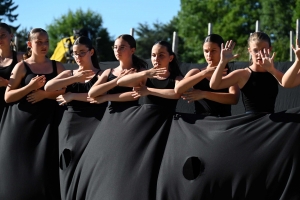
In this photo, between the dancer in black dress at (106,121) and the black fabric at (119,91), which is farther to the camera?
the black fabric at (119,91)

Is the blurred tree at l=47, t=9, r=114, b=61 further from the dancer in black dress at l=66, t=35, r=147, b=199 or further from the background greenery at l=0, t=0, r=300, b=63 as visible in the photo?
the dancer in black dress at l=66, t=35, r=147, b=199

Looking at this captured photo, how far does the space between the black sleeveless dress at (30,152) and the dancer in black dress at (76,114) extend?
0.53 feet

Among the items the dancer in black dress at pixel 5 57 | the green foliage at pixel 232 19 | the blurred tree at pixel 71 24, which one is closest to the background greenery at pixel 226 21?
the green foliage at pixel 232 19

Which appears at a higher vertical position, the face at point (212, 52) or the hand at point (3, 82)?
the face at point (212, 52)

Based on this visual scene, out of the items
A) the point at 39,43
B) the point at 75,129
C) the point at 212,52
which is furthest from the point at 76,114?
the point at 212,52

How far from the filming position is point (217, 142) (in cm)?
484

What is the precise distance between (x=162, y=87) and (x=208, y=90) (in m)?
0.40

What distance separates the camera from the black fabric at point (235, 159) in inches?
180

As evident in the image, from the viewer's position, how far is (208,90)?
5391 mm

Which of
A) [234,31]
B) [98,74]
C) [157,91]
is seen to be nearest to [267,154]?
[157,91]

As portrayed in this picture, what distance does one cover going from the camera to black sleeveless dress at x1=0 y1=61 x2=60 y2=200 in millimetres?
5969

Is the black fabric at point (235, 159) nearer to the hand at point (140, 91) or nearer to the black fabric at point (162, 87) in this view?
the black fabric at point (162, 87)

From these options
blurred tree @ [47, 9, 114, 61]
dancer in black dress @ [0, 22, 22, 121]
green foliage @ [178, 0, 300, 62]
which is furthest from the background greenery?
dancer in black dress @ [0, 22, 22, 121]

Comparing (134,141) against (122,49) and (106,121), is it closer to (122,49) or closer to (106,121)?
(106,121)
